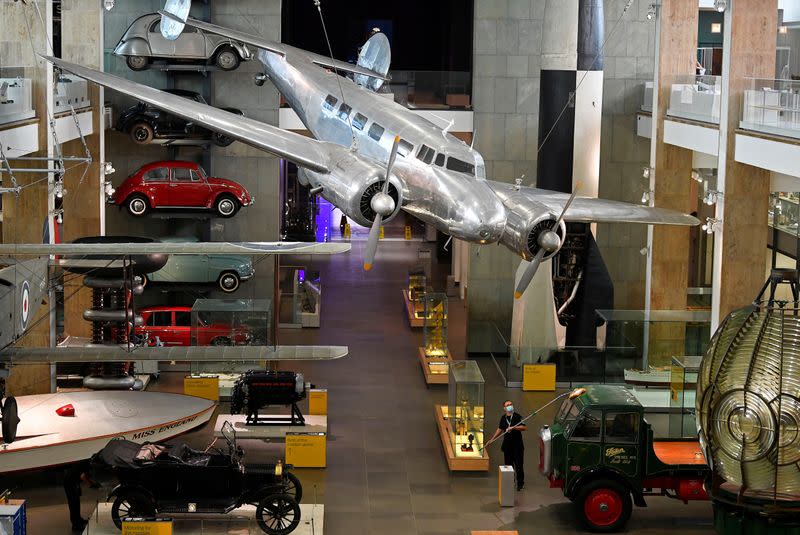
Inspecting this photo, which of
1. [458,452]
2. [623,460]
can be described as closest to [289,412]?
[458,452]

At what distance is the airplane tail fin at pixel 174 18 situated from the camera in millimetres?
22875

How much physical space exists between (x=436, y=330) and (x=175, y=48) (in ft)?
28.4

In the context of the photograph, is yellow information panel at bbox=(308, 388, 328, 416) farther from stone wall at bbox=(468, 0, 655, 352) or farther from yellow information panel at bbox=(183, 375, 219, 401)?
stone wall at bbox=(468, 0, 655, 352)

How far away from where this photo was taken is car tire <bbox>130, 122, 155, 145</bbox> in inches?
1010

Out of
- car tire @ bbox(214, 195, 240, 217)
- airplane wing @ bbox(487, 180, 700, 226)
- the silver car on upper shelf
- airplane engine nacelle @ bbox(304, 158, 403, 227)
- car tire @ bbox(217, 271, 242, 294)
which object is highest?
the silver car on upper shelf

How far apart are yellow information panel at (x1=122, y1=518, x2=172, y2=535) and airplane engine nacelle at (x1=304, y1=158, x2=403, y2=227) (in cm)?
581

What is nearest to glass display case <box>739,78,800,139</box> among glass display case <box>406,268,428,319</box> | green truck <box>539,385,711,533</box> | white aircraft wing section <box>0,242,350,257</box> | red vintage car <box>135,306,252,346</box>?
green truck <box>539,385,711,533</box>

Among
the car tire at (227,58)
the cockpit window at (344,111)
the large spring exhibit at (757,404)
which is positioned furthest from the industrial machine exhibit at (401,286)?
the cockpit window at (344,111)

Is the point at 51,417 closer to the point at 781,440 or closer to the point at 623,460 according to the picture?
the point at 623,460

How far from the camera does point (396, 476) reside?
17375 mm

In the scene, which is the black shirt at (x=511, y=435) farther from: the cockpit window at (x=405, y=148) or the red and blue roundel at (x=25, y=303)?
the red and blue roundel at (x=25, y=303)

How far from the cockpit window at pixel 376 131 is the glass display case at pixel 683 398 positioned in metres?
6.44

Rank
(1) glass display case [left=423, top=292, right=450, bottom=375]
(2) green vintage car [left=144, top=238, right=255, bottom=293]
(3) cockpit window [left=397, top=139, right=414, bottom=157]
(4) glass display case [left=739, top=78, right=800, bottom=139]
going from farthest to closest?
(2) green vintage car [left=144, top=238, right=255, bottom=293]
(1) glass display case [left=423, top=292, right=450, bottom=375]
(3) cockpit window [left=397, top=139, right=414, bottom=157]
(4) glass display case [left=739, top=78, right=800, bottom=139]

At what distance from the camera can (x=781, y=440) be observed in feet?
15.6
